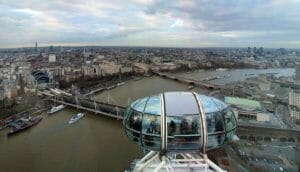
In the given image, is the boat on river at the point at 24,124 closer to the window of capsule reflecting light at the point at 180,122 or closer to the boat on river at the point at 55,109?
the boat on river at the point at 55,109

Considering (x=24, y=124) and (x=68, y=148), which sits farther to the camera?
(x=24, y=124)

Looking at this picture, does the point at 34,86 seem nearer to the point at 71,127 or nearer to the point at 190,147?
the point at 71,127

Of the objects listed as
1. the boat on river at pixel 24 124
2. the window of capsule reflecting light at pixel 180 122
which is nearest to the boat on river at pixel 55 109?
the boat on river at pixel 24 124

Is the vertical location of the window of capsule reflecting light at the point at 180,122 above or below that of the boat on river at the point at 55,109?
above

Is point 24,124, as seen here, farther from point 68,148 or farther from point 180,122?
point 180,122

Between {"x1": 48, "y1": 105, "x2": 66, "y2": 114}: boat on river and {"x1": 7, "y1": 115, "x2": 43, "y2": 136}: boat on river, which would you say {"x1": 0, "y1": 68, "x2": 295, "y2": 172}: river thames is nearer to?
{"x1": 7, "y1": 115, "x2": 43, "y2": 136}: boat on river

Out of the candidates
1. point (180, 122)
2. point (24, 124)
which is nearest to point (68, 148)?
point (24, 124)

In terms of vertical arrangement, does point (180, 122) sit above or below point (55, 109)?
above
